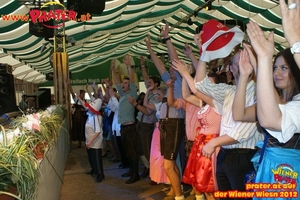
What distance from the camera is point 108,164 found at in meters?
7.06

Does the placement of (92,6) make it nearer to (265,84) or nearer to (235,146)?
(235,146)

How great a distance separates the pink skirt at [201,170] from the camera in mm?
2996

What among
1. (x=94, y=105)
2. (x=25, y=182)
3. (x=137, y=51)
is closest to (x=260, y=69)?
(x=25, y=182)

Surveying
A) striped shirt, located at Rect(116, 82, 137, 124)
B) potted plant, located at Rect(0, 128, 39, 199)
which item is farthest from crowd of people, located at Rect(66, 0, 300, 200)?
potted plant, located at Rect(0, 128, 39, 199)

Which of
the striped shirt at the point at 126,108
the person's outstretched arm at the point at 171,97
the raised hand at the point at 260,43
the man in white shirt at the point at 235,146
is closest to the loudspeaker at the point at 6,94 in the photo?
the striped shirt at the point at 126,108

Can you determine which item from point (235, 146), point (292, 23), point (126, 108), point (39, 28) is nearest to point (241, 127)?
point (235, 146)

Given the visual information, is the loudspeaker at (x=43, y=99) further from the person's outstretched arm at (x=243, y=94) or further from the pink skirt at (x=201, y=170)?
the person's outstretched arm at (x=243, y=94)

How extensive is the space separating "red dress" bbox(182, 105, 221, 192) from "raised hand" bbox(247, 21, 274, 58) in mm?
1492

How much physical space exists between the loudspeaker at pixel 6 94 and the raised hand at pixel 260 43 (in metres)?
5.52

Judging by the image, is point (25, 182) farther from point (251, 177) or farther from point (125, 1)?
point (125, 1)

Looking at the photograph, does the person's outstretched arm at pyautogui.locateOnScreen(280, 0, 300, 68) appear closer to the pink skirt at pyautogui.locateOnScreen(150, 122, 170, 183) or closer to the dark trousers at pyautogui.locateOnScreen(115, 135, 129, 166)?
the pink skirt at pyautogui.locateOnScreen(150, 122, 170, 183)

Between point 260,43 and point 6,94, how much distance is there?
560 centimetres

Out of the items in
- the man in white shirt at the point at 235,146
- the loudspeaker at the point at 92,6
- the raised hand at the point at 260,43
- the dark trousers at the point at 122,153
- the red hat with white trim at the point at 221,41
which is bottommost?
the dark trousers at the point at 122,153

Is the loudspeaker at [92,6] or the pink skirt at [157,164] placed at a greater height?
the loudspeaker at [92,6]
